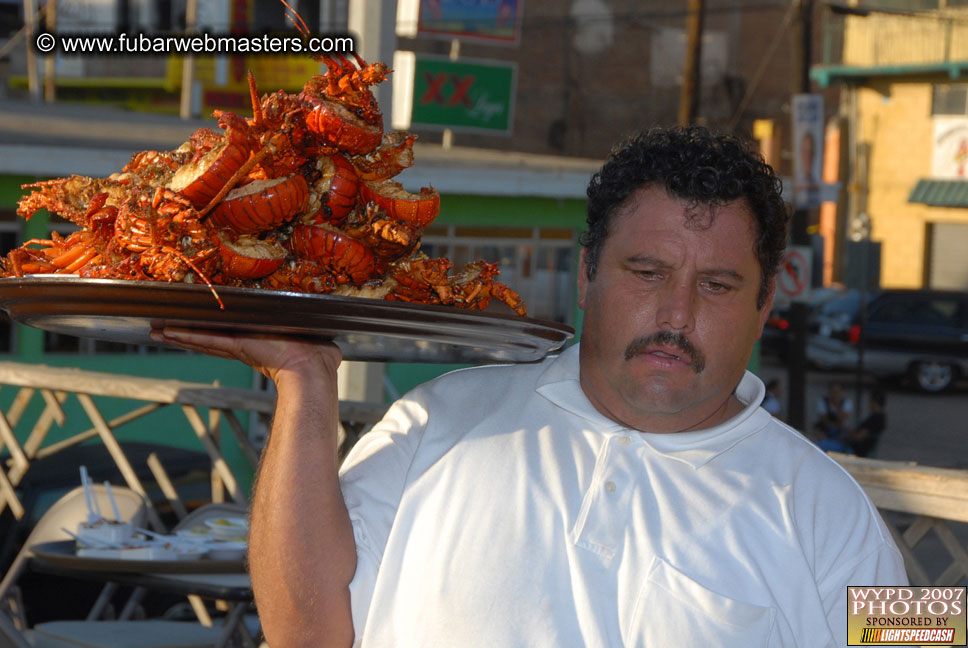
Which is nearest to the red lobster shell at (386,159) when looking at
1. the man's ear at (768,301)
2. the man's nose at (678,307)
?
the man's nose at (678,307)

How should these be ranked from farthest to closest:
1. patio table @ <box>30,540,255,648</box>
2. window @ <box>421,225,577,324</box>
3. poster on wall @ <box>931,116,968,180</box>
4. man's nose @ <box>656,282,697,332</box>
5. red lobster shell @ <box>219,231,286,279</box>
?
poster on wall @ <box>931,116,968,180</box> < window @ <box>421,225,577,324</box> < patio table @ <box>30,540,255,648</box> < man's nose @ <box>656,282,697,332</box> < red lobster shell @ <box>219,231,286,279</box>


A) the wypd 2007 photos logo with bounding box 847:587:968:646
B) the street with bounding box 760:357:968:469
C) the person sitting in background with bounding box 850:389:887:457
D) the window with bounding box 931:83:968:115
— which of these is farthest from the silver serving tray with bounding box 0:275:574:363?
the window with bounding box 931:83:968:115

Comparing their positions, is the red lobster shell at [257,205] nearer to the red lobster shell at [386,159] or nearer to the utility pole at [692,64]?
the red lobster shell at [386,159]

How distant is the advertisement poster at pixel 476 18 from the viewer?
17797 millimetres

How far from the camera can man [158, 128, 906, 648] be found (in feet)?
6.68

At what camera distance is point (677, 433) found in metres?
2.24

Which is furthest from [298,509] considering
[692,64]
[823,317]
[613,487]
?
[823,317]

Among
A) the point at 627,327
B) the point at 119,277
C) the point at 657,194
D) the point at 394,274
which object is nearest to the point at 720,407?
the point at 627,327

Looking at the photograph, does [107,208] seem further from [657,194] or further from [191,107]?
[191,107]

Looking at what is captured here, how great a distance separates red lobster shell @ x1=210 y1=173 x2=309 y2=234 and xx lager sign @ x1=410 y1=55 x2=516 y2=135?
13.5 metres

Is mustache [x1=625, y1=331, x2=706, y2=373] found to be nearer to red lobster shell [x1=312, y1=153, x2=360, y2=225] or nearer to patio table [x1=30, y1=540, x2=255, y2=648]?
red lobster shell [x1=312, y1=153, x2=360, y2=225]

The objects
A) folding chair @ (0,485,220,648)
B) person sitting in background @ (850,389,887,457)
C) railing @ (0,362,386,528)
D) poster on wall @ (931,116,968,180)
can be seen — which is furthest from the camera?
poster on wall @ (931,116,968,180)

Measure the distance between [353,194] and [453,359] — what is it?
481mm

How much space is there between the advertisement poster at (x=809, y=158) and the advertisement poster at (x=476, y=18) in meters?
4.77
